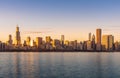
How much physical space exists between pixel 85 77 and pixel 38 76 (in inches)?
521

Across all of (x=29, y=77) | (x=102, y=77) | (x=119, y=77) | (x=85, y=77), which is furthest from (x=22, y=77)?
(x=119, y=77)

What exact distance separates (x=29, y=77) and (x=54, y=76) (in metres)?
6.94

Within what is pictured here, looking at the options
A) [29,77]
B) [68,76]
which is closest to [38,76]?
[29,77]

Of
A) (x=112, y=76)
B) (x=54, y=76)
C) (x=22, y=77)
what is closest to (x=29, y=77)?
(x=22, y=77)

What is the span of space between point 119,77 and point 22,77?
2660 cm

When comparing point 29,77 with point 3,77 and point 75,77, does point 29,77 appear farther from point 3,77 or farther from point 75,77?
point 75,77

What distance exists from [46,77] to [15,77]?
8669mm

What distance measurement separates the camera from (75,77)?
7044 centimetres

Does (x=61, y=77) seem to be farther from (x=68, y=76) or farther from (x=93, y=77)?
(x=93, y=77)

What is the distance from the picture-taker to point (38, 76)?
72688 millimetres

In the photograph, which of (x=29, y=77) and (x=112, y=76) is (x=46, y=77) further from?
(x=112, y=76)

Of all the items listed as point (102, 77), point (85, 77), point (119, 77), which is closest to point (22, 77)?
point (85, 77)

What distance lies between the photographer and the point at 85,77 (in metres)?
70.2

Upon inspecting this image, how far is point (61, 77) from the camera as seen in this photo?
230 ft
